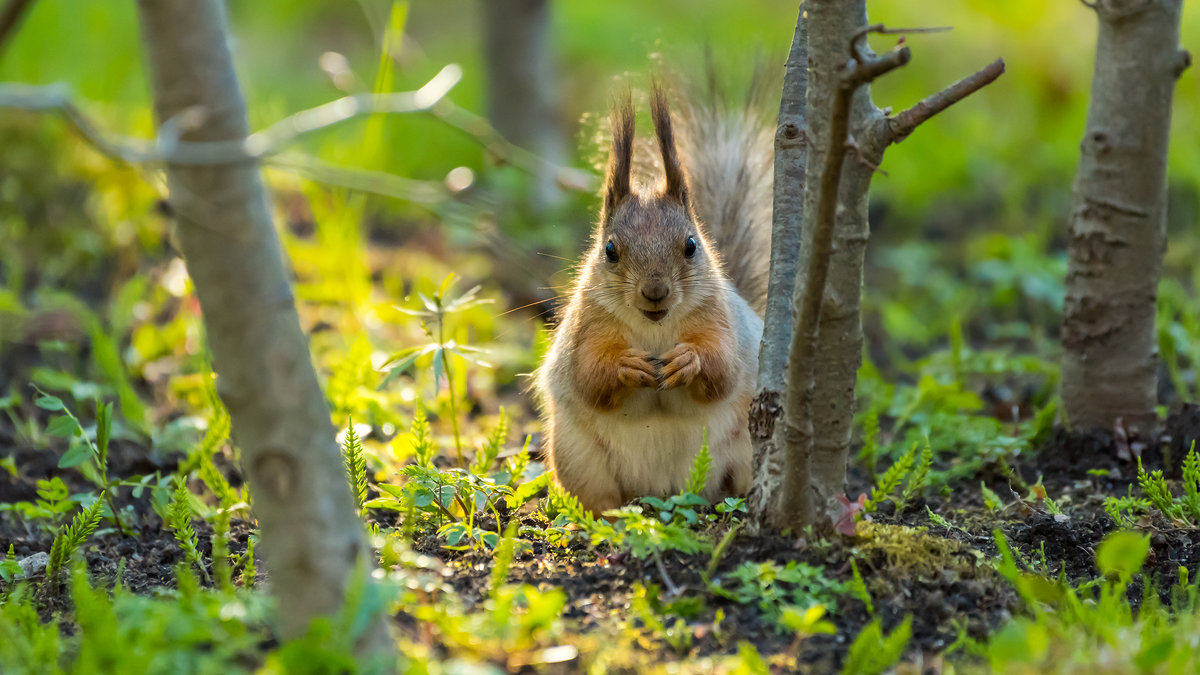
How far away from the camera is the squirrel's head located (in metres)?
2.38

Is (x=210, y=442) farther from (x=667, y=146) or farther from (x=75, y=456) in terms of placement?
(x=667, y=146)

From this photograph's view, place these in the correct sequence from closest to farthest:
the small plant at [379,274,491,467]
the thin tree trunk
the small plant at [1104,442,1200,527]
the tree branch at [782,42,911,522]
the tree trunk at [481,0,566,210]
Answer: the tree branch at [782,42,911,522], the thin tree trunk, the small plant at [1104,442,1200,527], the small plant at [379,274,491,467], the tree trunk at [481,0,566,210]

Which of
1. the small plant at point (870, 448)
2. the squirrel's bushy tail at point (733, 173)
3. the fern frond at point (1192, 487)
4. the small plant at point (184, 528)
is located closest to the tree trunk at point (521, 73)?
the squirrel's bushy tail at point (733, 173)

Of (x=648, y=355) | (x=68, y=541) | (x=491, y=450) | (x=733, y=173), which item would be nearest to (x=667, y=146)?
(x=648, y=355)

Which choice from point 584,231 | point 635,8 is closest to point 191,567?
point 584,231

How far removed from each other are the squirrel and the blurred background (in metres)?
0.16

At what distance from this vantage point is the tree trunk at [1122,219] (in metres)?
2.49

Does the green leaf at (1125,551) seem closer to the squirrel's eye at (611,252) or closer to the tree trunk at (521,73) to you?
the squirrel's eye at (611,252)

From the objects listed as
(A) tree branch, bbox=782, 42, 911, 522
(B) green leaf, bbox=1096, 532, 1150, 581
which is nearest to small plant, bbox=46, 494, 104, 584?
(A) tree branch, bbox=782, 42, 911, 522

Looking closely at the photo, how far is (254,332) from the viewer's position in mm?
1321

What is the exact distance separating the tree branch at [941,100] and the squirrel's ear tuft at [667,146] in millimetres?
684

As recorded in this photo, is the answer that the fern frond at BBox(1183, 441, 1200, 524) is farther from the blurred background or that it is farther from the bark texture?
the blurred background

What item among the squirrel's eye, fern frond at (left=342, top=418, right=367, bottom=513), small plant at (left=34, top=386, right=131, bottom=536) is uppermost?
the squirrel's eye

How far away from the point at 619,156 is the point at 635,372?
0.52 metres
